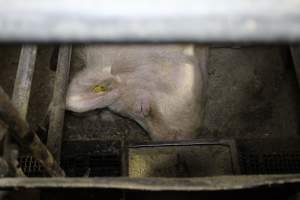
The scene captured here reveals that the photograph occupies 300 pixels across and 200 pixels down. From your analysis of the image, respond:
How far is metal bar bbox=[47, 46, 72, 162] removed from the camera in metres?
2.00

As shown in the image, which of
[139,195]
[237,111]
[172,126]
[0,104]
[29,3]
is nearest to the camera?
[29,3]

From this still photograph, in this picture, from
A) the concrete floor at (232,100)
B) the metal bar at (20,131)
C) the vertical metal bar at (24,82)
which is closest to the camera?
the metal bar at (20,131)

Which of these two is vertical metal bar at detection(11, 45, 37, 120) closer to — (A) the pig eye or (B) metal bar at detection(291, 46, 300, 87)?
(A) the pig eye

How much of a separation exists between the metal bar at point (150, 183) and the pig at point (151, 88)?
103 cm

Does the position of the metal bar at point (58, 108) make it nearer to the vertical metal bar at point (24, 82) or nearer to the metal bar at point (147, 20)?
the vertical metal bar at point (24, 82)

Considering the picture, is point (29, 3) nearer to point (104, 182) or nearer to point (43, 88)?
point (104, 182)

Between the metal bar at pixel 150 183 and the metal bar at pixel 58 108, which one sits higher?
the metal bar at pixel 58 108

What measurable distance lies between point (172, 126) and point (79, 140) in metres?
0.59

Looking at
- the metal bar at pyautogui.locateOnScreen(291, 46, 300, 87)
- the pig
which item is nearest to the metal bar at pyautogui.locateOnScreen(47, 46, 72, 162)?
the pig

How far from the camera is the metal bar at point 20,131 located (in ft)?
3.16

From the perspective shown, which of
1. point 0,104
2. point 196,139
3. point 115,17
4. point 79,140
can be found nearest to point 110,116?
point 79,140

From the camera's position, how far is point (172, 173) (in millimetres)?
2023

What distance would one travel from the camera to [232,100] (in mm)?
2438

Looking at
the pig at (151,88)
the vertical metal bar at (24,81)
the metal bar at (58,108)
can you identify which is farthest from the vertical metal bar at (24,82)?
the pig at (151,88)
